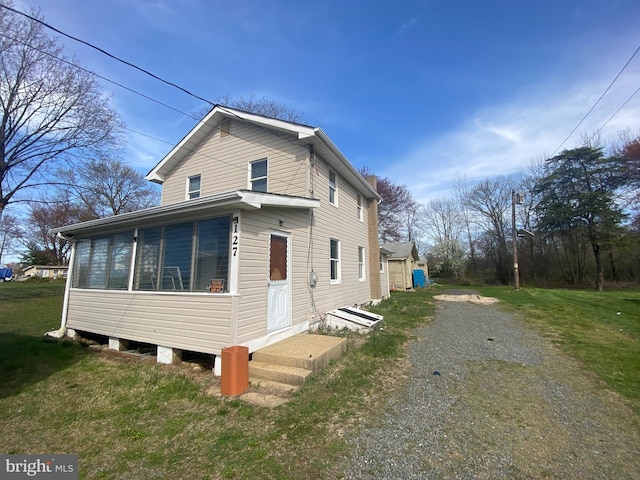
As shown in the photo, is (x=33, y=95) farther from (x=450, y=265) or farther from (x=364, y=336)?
(x=450, y=265)

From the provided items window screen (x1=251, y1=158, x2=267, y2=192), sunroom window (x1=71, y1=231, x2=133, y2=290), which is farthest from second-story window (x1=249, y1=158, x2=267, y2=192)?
sunroom window (x1=71, y1=231, x2=133, y2=290)

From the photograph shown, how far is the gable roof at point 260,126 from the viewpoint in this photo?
7512mm

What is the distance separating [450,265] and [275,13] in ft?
107

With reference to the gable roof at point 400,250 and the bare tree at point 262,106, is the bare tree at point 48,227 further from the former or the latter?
the gable roof at point 400,250

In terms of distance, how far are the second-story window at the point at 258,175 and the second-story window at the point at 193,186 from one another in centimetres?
237

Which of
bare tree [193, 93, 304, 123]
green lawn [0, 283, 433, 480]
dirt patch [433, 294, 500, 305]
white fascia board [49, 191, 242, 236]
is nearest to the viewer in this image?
green lawn [0, 283, 433, 480]

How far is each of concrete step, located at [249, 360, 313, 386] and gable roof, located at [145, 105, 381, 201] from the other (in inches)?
217

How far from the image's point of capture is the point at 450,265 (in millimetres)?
33625

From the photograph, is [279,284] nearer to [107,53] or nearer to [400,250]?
[107,53]

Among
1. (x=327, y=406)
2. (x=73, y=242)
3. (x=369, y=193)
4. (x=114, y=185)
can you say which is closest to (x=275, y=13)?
(x=369, y=193)

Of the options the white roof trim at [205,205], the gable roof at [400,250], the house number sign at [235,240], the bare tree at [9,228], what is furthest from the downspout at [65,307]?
the bare tree at [9,228]

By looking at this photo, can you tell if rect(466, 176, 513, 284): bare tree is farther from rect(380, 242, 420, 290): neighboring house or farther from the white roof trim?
the white roof trim

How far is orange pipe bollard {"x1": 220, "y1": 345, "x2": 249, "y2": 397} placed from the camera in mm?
4199

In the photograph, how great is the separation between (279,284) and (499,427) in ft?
14.6
